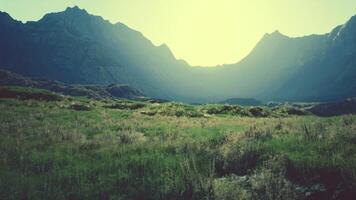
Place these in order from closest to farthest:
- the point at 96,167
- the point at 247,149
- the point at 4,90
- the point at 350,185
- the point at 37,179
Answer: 1. the point at 350,185
2. the point at 37,179
3. the point at 96,167
4. the point at 247,149
5. the point at 4,90

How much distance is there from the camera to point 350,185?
7.63m

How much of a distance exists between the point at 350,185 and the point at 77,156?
328 inches

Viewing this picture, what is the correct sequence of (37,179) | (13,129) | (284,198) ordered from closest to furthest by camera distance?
(284,198), (37,179), (13,129)

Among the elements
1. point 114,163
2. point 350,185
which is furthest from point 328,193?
point 114,163

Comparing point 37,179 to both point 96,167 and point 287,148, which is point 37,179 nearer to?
point 96,167

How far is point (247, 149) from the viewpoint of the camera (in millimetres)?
11148

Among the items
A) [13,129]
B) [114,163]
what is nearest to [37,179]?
[114,163]

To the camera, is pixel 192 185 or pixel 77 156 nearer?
pixel 192 185

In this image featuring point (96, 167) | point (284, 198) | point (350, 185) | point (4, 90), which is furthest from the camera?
point (4, 90)

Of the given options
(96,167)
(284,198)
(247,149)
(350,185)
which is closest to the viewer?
(284,198)

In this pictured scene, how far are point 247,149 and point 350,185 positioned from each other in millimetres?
3906

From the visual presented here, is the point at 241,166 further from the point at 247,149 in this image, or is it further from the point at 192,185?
the point at 192,185

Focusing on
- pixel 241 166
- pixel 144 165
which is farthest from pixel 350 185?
pixel 144 165

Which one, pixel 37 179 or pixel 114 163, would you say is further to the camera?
pixel 114 163
